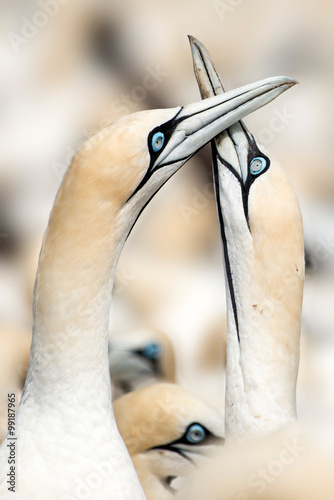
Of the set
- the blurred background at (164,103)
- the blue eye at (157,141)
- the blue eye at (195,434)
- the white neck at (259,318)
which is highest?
the blurred background at (164,103)

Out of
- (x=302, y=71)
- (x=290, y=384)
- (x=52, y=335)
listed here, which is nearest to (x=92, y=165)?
(x=52, y=335)

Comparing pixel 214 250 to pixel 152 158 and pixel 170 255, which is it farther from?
pixel 152 158

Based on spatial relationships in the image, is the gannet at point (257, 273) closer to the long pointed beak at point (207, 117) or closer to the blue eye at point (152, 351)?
the long pointed beak at point (207, 117)

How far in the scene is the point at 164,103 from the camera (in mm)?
5113

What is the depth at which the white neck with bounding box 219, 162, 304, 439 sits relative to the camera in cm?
243

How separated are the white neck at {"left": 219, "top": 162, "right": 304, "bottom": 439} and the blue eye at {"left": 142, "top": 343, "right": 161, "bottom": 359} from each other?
1.24m

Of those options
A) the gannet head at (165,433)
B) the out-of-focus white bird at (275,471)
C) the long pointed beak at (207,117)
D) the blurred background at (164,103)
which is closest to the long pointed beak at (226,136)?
the long pointed beak at (207,117)

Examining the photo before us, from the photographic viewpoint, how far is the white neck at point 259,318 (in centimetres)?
243

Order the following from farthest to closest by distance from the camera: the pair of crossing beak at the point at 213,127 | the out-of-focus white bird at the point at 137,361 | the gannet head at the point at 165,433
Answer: the out-of-focus white bird at the point at 137,361, the gannet head at the point at 165,433, the pair of crossing beak at the point at 213,127

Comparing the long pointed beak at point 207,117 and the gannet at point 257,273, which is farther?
the gannet at point 257,273

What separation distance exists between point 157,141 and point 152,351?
1703mm

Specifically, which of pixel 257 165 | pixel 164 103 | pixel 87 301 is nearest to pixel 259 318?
pixel 257 165

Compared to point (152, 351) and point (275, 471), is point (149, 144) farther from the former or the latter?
point (152, 351)

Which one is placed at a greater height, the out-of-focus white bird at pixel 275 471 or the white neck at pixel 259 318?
the white neck at pixel 259 318
